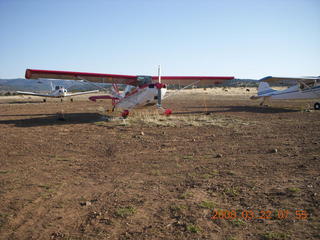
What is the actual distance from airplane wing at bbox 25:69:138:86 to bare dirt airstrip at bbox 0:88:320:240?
5.58 metres

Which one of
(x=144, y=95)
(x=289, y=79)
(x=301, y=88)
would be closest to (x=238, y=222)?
(x=144, y=95)

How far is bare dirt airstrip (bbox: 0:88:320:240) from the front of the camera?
2.98 metres

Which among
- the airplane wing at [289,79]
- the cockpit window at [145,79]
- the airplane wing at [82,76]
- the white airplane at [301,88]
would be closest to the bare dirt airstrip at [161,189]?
the airplane wing at [82,76]

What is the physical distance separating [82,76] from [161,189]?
1104cm

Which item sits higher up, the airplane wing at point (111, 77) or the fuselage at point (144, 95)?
the airplane wing at point (111, 77)

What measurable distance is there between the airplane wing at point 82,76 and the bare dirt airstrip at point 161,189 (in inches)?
220

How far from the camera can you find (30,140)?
26.8 ft

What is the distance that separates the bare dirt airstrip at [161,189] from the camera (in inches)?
117

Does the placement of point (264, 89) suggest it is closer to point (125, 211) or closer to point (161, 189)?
point (161, 189)

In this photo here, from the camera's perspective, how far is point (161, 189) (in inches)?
164

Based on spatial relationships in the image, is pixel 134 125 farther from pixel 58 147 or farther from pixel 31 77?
pixel 31 77

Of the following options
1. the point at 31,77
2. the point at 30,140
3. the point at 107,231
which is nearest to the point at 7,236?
the point at 107,231

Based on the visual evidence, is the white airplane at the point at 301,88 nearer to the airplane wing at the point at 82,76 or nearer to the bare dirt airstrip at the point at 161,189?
the airplane wing at the point at 82,76
